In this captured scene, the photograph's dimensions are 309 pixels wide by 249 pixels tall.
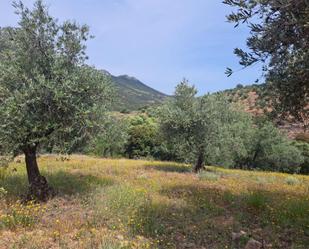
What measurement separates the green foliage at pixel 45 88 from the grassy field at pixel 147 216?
243 centimetres

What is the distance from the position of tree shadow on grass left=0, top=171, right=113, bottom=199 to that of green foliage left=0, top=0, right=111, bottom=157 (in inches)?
73.8

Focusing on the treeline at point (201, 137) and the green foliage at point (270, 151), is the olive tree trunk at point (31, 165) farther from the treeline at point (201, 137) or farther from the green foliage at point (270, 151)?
the green foliage at point (270, 151)

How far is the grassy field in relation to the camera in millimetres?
8797

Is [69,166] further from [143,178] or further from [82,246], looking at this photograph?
[82,246]

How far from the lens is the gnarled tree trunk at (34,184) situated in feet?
42.0

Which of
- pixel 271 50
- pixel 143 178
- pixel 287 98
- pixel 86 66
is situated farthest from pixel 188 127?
pixel 271 50

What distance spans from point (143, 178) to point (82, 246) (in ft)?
30.8

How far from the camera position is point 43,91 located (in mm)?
12047

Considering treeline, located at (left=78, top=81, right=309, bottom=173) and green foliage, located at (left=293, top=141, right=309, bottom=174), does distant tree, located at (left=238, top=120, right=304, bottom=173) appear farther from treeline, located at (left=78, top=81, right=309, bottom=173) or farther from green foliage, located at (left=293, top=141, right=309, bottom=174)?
green foliage, located at (left=293, top=141, right=309, bottom=174)

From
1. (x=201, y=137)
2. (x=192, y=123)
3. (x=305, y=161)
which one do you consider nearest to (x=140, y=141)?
(x=305, y=161)

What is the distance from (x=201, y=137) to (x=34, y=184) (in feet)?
46.7

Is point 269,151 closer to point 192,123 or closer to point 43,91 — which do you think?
point 192,123

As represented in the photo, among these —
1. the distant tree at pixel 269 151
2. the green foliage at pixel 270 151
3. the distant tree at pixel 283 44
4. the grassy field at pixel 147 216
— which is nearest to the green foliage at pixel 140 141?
the distant tree at pixel 269 151

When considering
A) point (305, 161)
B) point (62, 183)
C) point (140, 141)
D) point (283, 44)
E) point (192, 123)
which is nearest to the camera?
point (283, 44)
